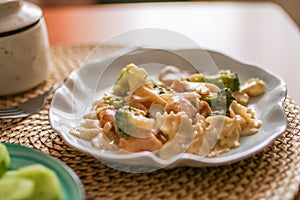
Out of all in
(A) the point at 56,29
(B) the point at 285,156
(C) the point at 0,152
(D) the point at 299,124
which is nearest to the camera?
(C) the point at 0,152

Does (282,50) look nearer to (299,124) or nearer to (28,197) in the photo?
(299,124)

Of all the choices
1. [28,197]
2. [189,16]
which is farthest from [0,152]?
[189,16]

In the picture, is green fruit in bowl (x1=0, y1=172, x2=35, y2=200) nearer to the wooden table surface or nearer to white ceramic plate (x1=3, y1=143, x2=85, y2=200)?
white ceramic plate (x1=3, y1=143, x2=85, y2=200)

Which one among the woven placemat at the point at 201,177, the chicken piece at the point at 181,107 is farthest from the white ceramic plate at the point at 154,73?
the chicken piece at the point at 181,107

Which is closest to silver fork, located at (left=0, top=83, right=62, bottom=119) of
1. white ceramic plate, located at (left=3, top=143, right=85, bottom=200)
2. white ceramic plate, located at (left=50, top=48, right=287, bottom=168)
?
white ceramic plate, located at (left=50, top=48, right=287, bottom=168)

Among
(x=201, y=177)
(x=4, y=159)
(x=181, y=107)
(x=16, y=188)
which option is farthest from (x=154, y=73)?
(x=16, y=188)

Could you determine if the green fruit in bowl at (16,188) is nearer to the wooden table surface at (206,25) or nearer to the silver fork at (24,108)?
the silver fork at (24,108)

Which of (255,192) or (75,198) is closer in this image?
(75,198)

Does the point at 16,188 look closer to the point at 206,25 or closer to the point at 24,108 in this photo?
the point at 24,108
